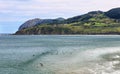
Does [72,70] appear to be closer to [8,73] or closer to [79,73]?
[79,73]

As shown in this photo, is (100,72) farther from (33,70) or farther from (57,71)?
(33,70)

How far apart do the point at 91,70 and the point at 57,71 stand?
18.8ft

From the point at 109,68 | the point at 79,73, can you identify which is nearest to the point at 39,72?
the point at 79,73

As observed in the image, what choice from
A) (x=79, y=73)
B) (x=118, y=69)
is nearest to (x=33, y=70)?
(x=79, y=73)

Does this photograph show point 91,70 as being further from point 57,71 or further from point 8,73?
point 8,73

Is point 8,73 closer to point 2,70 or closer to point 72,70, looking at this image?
point 2,70

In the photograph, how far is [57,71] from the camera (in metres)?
62.2

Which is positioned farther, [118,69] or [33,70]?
[33,70]

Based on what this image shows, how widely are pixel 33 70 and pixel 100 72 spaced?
1341cm

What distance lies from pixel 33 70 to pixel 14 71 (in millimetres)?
3646

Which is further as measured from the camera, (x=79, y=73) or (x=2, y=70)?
(x=2, y=70)

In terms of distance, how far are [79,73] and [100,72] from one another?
11.0 feet

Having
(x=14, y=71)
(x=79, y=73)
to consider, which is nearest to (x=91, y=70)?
(x=79, y=73)

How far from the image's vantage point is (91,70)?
2408 inches
